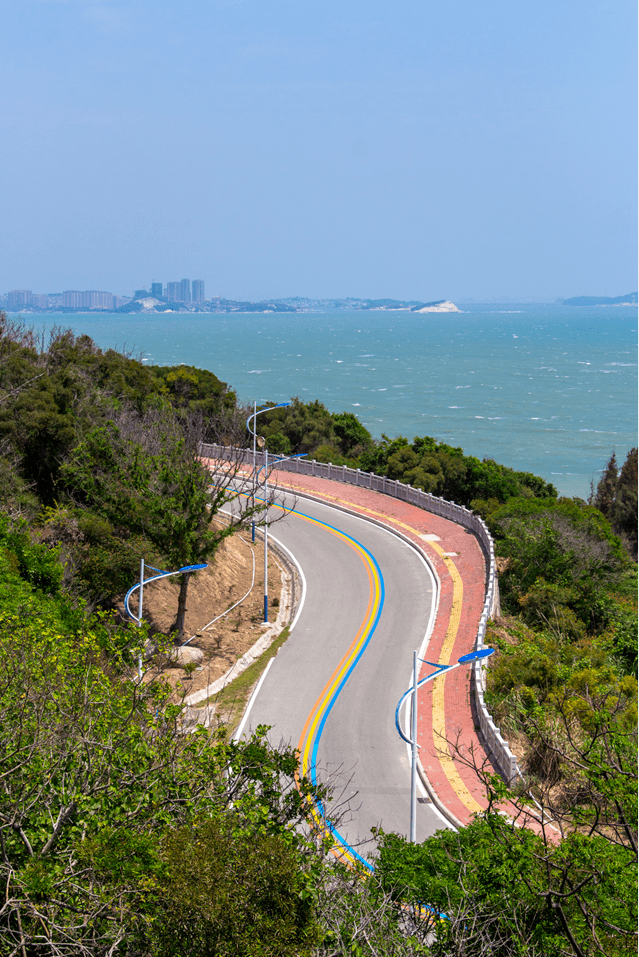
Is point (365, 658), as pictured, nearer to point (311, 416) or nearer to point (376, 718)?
point (376, 718)

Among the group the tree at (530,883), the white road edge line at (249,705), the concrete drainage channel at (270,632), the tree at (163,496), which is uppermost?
the tree at (163,496)

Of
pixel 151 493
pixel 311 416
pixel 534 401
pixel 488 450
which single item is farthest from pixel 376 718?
pixel 534 401

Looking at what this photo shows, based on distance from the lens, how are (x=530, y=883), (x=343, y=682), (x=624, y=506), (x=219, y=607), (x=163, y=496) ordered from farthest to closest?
(x=624, y=506), (x=219, y=607), (x=163, y=496), (x=343, y=682), (x=530, y=883)

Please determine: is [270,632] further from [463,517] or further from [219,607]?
[463,517]

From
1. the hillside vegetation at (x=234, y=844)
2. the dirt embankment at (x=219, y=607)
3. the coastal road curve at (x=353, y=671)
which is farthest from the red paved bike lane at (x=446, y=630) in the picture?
the dirt embankment at (x=219, y=607)

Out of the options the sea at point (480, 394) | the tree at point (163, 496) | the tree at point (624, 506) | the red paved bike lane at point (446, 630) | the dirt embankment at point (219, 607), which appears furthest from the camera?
the sea at point (480, 394)

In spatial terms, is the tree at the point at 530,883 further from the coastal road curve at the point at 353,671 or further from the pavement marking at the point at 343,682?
the pavement marking at the point at 343,682

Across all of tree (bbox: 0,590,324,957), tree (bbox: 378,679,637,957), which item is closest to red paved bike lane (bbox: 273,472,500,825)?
tree (bbox: 378,679,637,957)

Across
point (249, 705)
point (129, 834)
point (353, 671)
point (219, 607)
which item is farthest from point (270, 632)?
point (129, 834)
